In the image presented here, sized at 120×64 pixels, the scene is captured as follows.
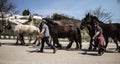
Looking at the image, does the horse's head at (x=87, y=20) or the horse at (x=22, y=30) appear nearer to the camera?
the horse's head at (x=87, y=20)

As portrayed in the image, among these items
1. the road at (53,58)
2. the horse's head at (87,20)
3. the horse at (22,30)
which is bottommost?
the road at (53,58)

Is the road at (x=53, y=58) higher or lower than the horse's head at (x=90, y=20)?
lower

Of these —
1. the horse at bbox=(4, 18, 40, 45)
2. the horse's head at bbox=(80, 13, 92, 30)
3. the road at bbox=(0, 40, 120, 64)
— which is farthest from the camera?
the horse at bbox=(4, 18, 40, 45)

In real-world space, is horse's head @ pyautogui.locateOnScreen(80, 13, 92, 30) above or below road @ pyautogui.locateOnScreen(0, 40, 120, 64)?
above

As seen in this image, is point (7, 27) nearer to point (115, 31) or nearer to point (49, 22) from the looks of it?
point (49, 22)

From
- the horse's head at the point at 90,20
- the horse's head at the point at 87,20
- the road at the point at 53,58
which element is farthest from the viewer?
the horse's head at the point at 87,20

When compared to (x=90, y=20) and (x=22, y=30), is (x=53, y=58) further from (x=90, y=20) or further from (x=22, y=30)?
(x=22, y=30)

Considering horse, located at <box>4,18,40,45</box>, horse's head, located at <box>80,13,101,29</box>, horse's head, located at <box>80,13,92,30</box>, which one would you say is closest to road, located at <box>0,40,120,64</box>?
horse's head, located at <box>80,13,101,29</box>

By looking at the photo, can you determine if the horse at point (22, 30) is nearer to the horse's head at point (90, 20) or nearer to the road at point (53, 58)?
the horse's head at point (90, 20)

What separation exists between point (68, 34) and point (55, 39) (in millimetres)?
1040

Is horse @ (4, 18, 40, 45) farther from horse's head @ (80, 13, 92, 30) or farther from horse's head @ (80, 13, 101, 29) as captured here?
horse's head @ (80, 13, 101, 29)

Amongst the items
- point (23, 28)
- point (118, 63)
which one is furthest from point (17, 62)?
point (23, 28)

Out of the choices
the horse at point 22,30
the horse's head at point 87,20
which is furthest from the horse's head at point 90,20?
the horse at point 22,30

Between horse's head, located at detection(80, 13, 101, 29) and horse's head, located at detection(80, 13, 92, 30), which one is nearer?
horse's head, located at detection(80, 13, 101, 29)
